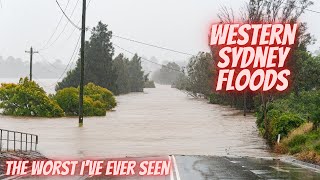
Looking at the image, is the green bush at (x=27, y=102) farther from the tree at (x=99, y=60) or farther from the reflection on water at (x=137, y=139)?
the tree at (x=99, y=60)

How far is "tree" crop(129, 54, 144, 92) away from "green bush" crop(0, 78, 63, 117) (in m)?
108

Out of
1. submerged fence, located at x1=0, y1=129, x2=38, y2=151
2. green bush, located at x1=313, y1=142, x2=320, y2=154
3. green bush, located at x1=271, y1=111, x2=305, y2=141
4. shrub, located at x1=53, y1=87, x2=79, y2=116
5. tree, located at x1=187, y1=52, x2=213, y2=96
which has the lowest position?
submerged fence, located at x1=0, y1=129, x2=38, y2=151

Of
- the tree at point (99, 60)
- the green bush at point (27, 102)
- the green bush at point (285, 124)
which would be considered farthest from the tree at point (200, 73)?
the green bush at point (285, 124)

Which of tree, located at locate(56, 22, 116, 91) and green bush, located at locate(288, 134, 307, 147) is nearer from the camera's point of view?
green bush, located at locate(288, 134, 307, 147)

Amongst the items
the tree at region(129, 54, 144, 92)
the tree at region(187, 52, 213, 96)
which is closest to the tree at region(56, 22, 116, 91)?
the tree at region(187, 52, 213, 96)

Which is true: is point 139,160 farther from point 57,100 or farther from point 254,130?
point 57,100

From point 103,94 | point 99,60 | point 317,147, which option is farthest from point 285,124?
point 99,60

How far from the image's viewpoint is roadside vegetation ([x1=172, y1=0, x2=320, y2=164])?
Answer: 2530 cm

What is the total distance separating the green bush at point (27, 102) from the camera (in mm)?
52000

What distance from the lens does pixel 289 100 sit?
4322 centimetres

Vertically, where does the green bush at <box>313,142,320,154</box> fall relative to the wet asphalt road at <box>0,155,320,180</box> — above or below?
above

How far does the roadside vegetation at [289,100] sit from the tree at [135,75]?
46.3m

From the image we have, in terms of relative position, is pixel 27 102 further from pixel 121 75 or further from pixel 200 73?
pixel 121 75

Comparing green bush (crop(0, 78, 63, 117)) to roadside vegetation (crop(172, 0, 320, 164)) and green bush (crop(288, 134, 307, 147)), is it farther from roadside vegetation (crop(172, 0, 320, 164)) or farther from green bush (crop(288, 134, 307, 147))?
green bush (crop(288, 134, 307, 147))
